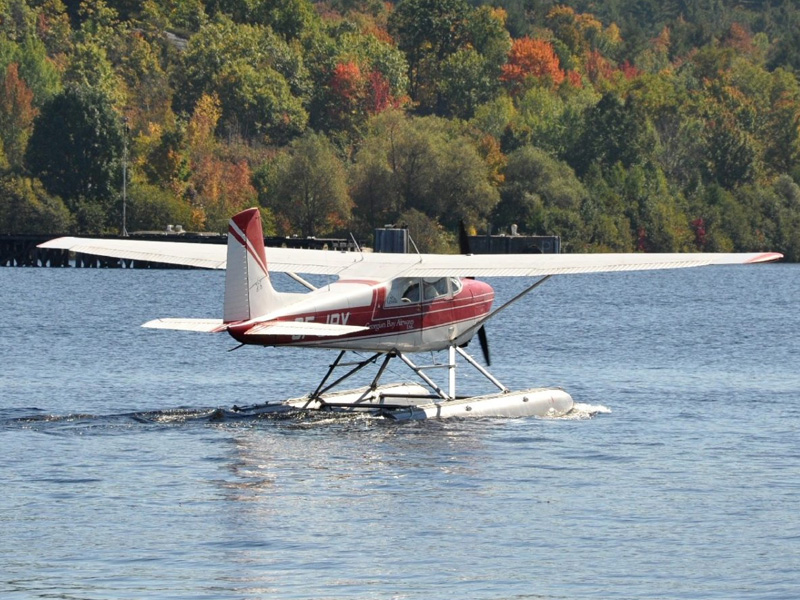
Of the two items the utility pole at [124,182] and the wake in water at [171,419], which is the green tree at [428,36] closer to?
the utility pole at [124,182]

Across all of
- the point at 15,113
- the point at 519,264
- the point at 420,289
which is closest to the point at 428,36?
the point at 15,113

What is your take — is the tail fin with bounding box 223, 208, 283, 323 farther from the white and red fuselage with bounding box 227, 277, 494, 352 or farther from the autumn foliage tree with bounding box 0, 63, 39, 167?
the autumn foliage tree with bounding box 0, 63, 39, 167

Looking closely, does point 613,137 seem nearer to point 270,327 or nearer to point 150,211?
point 150,211

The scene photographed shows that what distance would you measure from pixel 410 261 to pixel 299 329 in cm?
370

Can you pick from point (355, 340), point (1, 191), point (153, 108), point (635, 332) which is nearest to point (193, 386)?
point (355, 340)

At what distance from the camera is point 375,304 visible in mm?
27359

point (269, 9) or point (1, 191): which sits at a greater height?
point (269, 9)

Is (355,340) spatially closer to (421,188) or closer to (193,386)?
(193,386)

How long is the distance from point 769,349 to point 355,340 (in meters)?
24.3

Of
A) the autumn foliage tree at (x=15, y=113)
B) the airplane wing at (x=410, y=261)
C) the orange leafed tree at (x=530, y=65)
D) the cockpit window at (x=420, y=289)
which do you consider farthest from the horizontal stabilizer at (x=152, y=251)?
the orange leafed tree at (x=530, y=65)

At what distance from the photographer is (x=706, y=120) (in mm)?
162125

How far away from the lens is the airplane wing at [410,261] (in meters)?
28.0

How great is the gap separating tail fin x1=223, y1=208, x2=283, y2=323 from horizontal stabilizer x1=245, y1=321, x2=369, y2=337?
0.36 m

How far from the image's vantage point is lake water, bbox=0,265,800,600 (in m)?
17.7
